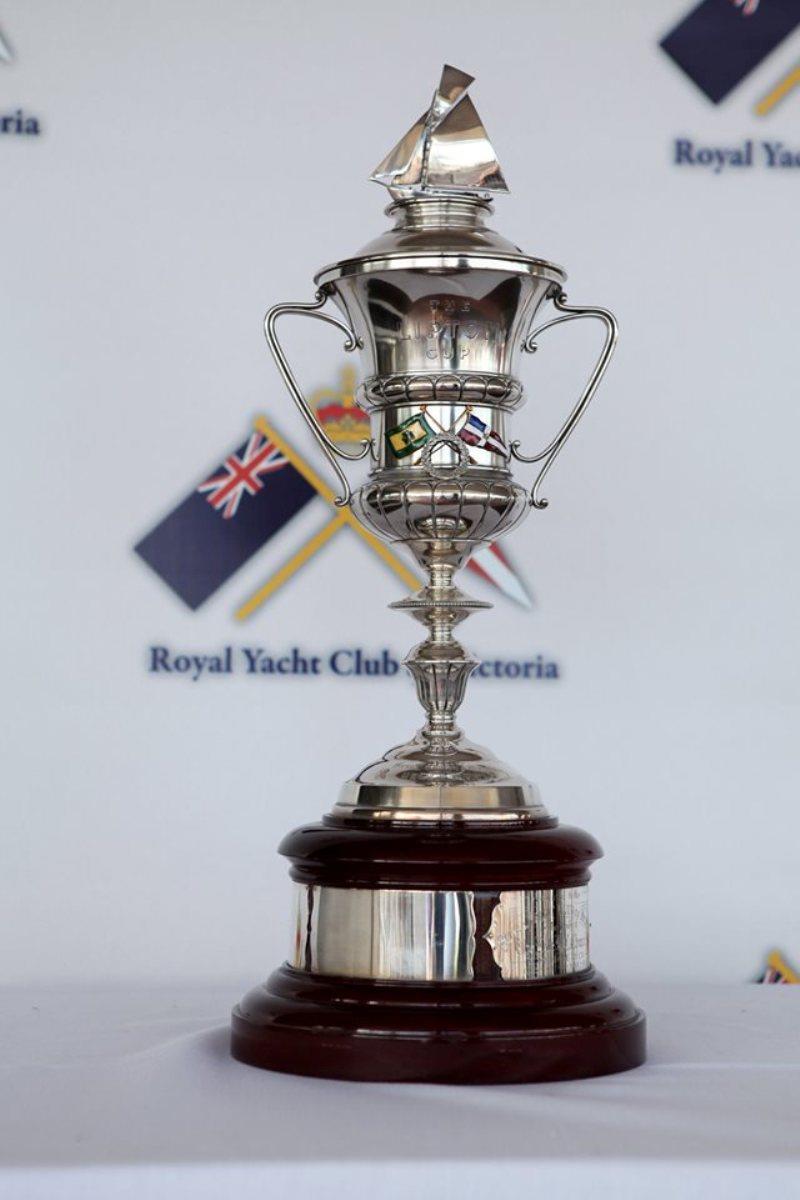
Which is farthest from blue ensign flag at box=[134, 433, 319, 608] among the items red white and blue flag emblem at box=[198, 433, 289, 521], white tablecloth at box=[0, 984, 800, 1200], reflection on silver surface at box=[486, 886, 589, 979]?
reflection on silver surface at box=[486, 886, 589, 979]

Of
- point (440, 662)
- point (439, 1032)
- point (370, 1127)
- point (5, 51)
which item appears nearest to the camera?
point (370, 1127)

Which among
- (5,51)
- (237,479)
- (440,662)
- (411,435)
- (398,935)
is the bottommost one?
(398,935)

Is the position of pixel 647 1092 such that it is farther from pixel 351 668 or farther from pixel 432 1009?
pixel 351 668

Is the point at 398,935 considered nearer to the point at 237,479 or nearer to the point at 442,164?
the point at 442,164

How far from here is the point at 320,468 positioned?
1857mm

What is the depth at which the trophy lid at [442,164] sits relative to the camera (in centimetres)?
126

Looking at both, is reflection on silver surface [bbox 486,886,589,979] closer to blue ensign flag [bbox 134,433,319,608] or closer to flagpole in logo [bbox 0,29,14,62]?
blue ensign flag [bbox 134,433,319,608]

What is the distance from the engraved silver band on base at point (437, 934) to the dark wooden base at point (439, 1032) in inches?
0.5

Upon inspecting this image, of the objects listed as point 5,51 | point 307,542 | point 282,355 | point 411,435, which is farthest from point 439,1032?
point 5,51

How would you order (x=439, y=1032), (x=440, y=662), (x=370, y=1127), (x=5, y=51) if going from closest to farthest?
(x=370, y=1127) < (x=439, y=1032) < (x=440, y=662) < (x=5, y=51)

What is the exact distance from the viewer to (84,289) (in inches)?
72.6

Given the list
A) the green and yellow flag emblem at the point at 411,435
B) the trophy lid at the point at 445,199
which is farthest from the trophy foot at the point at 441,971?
the trophy lid at the point at 445,199

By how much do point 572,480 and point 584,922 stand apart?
776 millimetres

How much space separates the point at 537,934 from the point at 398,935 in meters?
0.10
